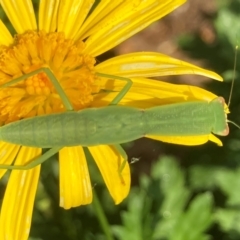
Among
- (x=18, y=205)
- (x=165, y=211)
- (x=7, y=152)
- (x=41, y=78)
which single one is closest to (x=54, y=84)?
(x=41, y=78)

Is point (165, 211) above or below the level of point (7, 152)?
below

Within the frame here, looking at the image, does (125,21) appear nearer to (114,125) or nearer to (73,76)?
(73,76)

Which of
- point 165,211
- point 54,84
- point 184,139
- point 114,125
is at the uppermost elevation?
point 54,84

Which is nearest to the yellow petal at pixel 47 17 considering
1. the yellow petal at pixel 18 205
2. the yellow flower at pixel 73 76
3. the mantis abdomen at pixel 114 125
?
the yellow flower at pixel 73 76

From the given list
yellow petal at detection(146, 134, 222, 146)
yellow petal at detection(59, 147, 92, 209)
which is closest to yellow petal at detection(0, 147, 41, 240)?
yellow petal at detection(59, 147, 92, 209)

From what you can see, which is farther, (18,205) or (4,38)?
(4,38)

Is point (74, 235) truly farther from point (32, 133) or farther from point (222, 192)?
point (32, 133)
